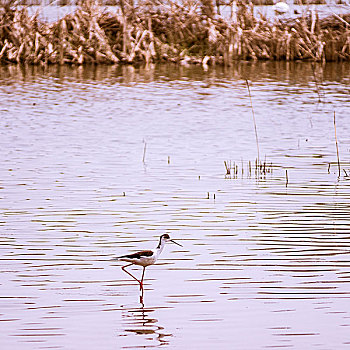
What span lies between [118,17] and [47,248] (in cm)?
2128

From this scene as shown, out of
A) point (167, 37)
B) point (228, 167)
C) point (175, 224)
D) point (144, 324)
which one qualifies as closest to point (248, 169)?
point (228, 167)

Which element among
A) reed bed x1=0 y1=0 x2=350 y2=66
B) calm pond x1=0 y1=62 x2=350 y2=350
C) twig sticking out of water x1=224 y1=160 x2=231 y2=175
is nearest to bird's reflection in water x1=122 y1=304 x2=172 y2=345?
calm pond x1=0 y1=62 x2=350 y2=350

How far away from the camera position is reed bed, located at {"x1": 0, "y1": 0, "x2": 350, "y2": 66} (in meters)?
29.8

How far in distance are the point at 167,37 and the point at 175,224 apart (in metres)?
21.3

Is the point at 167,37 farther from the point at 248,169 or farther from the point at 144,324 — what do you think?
the point at 144,324

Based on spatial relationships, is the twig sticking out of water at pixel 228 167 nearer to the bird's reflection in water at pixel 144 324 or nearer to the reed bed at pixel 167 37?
the bird's reflection in water at pixel 144 324

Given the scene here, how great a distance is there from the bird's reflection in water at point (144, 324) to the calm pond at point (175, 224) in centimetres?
2

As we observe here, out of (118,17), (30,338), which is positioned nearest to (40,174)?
(30,338)

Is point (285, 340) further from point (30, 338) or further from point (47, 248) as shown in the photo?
point (47, 248)

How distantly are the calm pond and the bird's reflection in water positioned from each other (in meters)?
0.02

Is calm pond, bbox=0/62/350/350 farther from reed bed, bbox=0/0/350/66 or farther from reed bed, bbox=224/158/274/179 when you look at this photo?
reed bed, bbox=0/0/350/66

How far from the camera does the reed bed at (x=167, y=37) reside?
29.8 m

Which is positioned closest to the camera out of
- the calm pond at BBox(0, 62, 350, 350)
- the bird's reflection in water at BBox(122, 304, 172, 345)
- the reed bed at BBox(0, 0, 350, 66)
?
the bird's reflection in water at BBox(122, 304, 172, 345)

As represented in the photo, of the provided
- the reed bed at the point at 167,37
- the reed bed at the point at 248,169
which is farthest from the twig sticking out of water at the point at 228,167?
the reed bed at the point at 167,37
